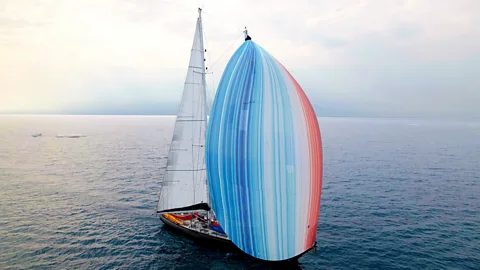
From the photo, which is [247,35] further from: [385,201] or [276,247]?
[385,201]

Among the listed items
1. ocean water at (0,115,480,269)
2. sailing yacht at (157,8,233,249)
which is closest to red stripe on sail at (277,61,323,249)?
ocean water at (0,115,480,269)

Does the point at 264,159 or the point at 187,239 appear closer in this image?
the point at 264,159

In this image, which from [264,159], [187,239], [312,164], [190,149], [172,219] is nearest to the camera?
[264,159]

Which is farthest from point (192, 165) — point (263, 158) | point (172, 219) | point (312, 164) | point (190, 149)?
point (312, 164)

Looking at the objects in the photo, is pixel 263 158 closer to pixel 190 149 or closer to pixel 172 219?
pixel 190 149

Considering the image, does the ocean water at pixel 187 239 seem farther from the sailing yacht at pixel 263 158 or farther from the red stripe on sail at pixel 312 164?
the red stripe on sail at pixel 312 164

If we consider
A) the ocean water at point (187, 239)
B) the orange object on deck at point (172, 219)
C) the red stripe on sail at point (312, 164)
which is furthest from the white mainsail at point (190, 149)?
the red stripe on sail at point (312, 164)

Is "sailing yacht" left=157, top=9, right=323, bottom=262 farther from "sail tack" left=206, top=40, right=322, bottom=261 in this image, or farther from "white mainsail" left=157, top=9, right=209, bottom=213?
"white mainsail" left=157, top=9, right=209, bottom=213
